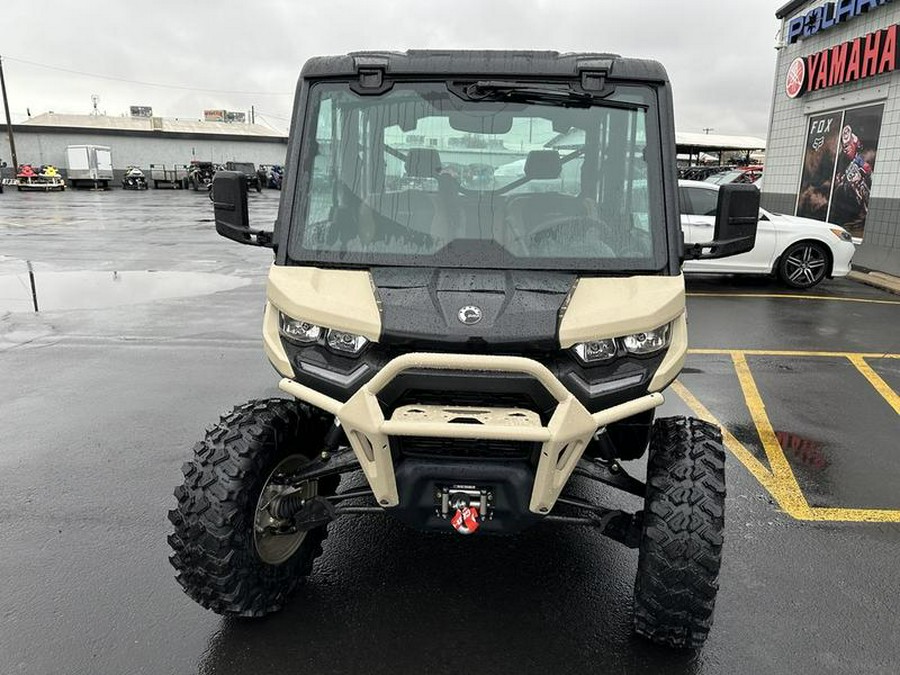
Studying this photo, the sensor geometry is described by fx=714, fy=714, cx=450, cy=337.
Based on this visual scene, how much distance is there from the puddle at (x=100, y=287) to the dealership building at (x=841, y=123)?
11958 mm

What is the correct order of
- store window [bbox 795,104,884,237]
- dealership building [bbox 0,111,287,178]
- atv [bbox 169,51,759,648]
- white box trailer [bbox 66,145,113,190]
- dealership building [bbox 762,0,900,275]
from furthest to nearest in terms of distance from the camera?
dealership building [bbox 0,111,287,178], white box trailer [bbox 66,145,113,190], store window [bbox 795,104,884,237], dealership building [bbox 762,0,900,275], atv [bbox 169,51,759,648]

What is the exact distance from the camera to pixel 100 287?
11.4 meters

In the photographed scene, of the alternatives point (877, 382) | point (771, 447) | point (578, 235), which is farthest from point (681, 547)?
point (877, 382)

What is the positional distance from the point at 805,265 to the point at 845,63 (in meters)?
5.60

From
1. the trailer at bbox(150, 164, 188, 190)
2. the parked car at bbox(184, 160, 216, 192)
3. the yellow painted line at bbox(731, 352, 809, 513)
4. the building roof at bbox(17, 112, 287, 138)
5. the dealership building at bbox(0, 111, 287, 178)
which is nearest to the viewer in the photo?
the yellow painted line at bbox(731, 352, 809, 513)

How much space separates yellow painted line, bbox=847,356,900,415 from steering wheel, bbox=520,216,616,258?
14.7ft

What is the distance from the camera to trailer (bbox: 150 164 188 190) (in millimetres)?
50031

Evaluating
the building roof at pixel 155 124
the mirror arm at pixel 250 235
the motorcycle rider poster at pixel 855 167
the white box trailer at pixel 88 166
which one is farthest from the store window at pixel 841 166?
the building roof at pixel 155 124

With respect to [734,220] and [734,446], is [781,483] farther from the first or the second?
[734,220]

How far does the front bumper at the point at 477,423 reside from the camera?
2.52 meters

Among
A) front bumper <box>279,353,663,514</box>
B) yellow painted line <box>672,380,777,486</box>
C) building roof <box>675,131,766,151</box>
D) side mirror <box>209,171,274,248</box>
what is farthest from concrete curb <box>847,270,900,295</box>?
building roof <box>675,131,766,151</box>

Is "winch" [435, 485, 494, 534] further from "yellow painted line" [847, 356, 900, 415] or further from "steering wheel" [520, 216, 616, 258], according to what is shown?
"yellow painted line" [847, 356, 900, 415]

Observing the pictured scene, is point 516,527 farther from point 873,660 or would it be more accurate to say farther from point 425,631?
point 873,660

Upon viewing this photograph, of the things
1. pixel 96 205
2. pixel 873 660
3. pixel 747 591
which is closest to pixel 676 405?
pixel 747 591
